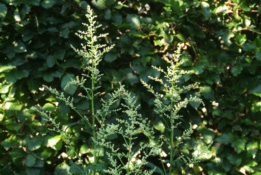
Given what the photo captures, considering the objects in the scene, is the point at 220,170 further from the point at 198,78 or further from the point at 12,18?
the point at 12,18

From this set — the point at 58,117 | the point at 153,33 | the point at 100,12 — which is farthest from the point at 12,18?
the point at 153,33

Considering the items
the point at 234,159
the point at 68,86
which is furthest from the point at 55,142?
the point at 234,159

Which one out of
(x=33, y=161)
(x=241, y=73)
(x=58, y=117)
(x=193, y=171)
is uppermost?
(x=241, y=73)

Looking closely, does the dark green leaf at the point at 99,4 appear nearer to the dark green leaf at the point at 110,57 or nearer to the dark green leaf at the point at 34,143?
the dark green leaf at the point at 110,57

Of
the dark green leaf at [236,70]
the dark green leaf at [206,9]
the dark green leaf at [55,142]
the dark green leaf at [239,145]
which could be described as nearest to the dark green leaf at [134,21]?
the dark green leaf at [206,9]

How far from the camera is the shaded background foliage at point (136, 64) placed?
2.32 metres

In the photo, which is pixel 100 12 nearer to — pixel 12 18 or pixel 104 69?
pixel 104 69

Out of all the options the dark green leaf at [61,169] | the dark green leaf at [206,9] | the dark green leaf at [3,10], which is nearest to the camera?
the dark green leaf at [3,10]

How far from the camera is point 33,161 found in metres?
2.38

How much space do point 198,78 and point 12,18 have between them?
132cm

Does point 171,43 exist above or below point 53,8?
below

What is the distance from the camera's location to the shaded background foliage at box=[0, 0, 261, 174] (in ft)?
7.63

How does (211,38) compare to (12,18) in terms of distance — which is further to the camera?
(211,38)

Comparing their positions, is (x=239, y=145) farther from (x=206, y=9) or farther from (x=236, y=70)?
(x=206, y=9)
